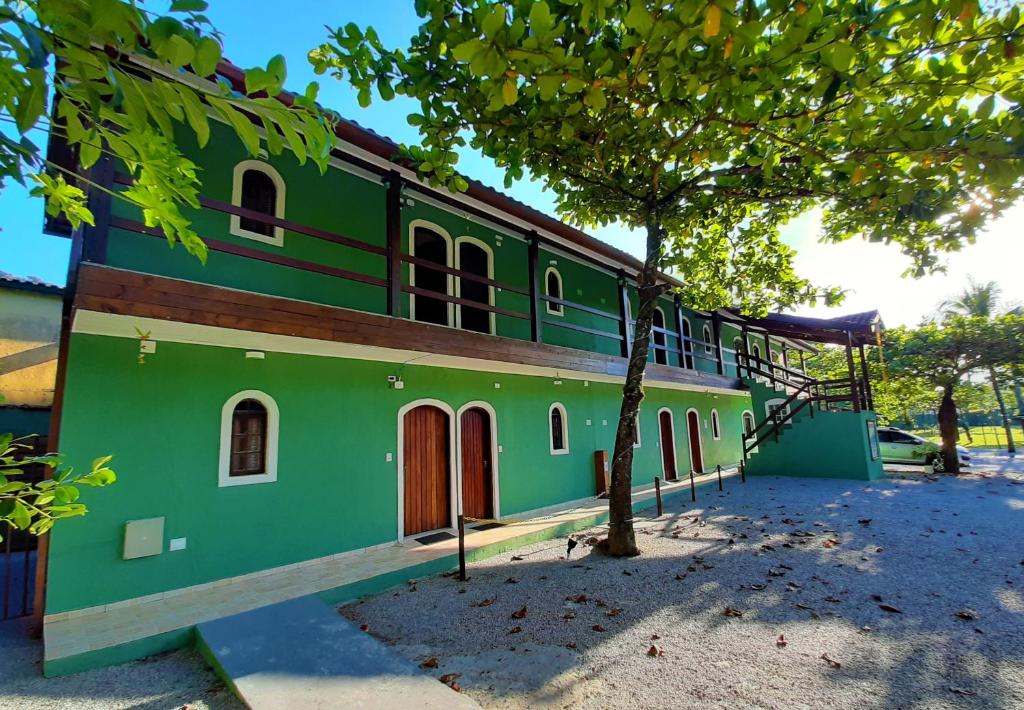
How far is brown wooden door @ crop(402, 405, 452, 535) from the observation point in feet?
28.3

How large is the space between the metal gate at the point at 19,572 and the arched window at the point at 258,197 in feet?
11.9

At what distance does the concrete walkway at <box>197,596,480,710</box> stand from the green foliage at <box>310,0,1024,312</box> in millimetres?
4360

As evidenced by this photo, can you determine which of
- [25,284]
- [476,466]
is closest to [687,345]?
[476,466]

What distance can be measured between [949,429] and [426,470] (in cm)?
1801

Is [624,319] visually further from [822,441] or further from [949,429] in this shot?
[949,429]

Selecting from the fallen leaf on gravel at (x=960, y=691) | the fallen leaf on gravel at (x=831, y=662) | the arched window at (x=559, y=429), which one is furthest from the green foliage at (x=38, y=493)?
the arched window at (x=559, y=429)

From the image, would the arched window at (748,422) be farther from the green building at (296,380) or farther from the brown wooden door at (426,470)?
the brown wooden door at (426,470)

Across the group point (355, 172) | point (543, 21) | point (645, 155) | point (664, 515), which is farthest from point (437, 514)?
point (543, 21)

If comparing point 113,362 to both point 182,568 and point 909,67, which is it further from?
point 909,67

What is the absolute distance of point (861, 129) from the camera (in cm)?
362

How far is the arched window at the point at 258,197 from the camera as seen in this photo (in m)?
6.68

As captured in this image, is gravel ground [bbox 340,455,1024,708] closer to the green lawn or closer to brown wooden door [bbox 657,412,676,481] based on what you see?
brown wooden door [bbox 657,412,676,481]

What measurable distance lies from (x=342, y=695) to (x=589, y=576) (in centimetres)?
367

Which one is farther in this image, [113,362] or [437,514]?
[437,514]
